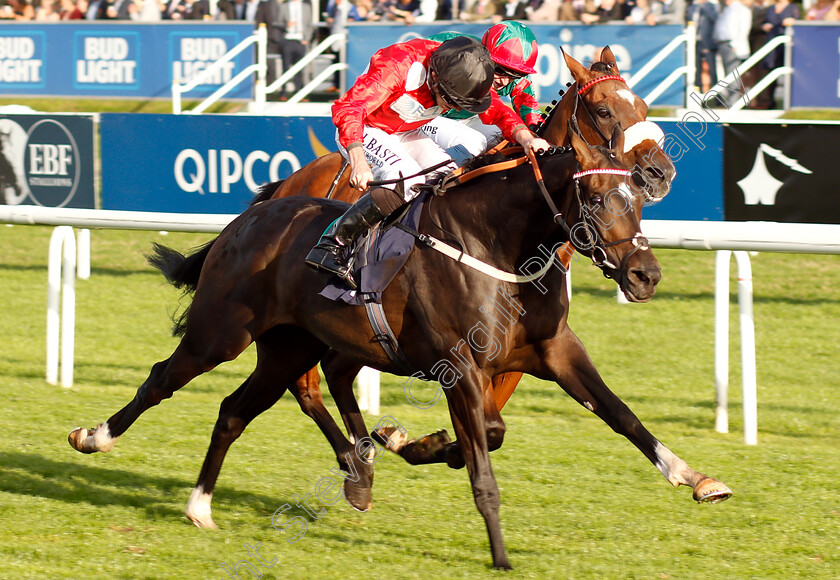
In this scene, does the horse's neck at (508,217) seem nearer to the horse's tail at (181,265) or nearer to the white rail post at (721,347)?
the horse's tail at (181,265)

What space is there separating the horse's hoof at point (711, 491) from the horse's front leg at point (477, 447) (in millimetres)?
663

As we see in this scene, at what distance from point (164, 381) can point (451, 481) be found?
1.36 m

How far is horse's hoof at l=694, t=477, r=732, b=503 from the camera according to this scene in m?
3.57

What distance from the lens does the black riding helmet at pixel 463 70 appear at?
392cm

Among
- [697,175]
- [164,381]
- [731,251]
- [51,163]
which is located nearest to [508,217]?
[164,381]

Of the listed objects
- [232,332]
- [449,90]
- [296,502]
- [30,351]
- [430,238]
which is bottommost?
[30,351]

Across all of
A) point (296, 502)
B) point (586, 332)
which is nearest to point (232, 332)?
point (296, 502)

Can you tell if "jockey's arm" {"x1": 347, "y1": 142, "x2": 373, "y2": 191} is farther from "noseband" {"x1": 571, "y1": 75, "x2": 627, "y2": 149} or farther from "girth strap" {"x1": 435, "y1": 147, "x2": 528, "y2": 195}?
"noseband" {"x1": 571, "y1": 75, "x2": 627, "y2": 149}

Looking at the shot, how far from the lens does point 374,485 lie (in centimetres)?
494

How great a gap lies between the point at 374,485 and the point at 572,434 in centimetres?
135

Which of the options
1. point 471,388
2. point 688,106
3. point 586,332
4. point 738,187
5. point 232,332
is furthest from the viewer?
point 688,106

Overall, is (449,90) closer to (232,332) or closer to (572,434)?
(232,332)

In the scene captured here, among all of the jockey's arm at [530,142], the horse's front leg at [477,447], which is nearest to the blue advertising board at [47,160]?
the jockey's arm at [530,142]

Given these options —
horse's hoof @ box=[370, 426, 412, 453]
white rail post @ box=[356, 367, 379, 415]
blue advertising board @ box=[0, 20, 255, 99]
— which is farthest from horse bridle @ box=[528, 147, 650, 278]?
blue advertising board @ box=[0, 20, 255, 99]
